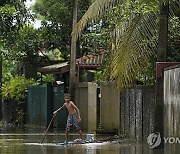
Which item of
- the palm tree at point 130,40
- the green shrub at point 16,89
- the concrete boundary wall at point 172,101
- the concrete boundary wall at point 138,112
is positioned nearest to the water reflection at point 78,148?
the concrete boundary wall at point 172,101

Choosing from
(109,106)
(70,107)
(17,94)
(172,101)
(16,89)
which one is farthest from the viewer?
(16,89)

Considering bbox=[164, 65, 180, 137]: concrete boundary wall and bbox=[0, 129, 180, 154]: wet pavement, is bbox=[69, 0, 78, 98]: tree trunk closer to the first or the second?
bbox=[0, 129, 180, 154]: wet pavement

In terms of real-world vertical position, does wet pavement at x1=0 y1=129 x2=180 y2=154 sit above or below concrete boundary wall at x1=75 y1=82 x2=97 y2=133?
below

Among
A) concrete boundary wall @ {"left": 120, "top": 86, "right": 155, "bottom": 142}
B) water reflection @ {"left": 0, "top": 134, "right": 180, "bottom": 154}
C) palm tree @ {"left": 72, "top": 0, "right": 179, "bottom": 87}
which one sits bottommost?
water reflection @ {"left": 0, "top": 134, "right": 180, "bottom": 154}

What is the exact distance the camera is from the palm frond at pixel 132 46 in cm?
1606

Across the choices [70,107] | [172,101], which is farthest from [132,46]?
[70,107]

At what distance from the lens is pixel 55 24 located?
101 ft

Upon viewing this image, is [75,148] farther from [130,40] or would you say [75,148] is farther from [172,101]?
[172,101]

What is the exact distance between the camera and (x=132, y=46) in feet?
52.9

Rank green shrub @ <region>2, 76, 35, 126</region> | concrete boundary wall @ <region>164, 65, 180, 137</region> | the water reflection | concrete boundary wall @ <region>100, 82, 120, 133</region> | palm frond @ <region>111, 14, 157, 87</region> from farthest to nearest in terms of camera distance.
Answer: green shrub @ <region>2, 76, 35, 126</region>
concrete boundary wall @ <region>100, 82, 120, 133</region>
palm frond @ <region>111, 14, 157, 87</region>
the water reflection
concrete boundary wall @ <region>164, 65, 180, 137</region>

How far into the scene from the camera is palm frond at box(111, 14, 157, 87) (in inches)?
632

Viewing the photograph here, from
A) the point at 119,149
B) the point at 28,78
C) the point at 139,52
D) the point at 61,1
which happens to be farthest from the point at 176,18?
the point at 28,78

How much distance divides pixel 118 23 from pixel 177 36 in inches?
72.8

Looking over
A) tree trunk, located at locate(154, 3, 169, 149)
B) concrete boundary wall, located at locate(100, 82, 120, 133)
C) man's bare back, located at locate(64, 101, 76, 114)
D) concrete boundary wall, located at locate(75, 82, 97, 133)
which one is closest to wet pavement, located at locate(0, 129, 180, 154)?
tree trunk, located at locate(154, 3, 169, 149)
